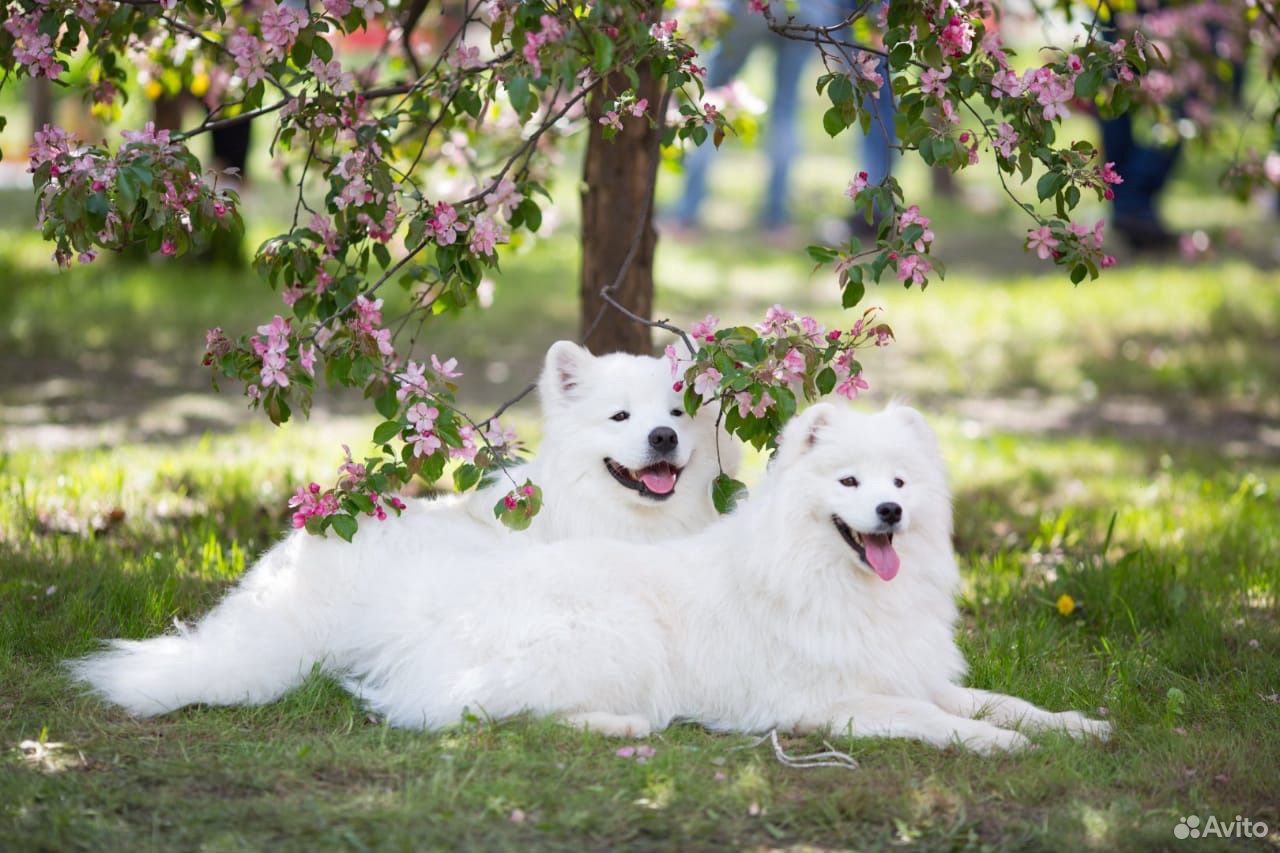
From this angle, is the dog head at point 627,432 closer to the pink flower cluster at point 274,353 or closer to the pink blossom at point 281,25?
the pink flower cluster at point 274,353

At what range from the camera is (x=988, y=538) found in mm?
6004

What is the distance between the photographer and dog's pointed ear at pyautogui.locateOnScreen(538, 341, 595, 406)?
4.55 meters

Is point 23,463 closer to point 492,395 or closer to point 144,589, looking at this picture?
point 144,589

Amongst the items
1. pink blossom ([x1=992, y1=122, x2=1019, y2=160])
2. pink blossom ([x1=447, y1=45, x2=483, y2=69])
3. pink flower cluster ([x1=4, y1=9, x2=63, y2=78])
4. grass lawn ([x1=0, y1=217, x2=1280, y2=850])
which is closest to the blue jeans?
grass lawn ([x1=0, y1=217, x2=1280, y2=850])

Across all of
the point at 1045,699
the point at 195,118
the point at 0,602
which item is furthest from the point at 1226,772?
the point at 195,118

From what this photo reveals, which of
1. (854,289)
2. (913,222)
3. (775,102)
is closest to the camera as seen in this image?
(854,289)

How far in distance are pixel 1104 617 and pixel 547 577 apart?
216 cm

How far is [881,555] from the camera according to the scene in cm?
384

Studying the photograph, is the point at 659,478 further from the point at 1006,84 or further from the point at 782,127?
the point at 782,127

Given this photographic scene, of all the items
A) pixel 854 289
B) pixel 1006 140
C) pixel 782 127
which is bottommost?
pixel 854 289

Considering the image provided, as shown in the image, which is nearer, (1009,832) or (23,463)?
(1009,832)

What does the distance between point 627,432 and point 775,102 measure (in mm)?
9362

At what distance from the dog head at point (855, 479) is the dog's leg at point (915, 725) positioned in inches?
14.5

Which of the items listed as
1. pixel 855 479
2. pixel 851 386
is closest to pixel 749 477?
pixel 851 386
